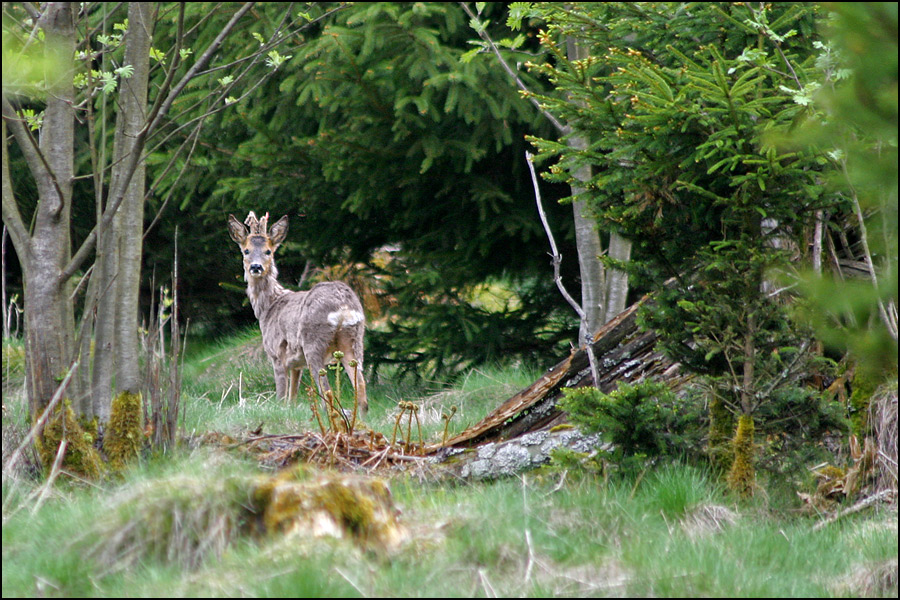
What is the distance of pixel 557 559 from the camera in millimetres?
3559

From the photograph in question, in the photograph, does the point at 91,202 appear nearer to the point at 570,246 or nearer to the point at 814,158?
the point at 570,246

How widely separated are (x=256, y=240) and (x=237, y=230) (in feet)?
0.71

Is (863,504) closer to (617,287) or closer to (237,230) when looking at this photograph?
(617,287)

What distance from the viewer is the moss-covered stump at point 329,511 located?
3.42 meters

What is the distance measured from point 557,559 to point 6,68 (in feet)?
8.85

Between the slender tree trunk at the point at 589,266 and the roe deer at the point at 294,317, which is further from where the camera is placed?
the roe deer at the point at 294,317

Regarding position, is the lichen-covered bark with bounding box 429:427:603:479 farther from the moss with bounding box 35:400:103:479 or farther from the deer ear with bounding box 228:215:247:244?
the deer ear with bounding box 228:215:247:244

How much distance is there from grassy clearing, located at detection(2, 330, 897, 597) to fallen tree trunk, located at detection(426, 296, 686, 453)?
1.30 meters

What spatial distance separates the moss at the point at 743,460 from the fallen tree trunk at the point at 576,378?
1365 mm

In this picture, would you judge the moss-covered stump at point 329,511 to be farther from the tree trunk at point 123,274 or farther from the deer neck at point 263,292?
the deer neck at point 263,292

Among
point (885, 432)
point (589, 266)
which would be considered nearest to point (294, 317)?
point (589, 266)

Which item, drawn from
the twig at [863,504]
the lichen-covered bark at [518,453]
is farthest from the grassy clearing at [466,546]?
the lichen-covered bark at [518,453]

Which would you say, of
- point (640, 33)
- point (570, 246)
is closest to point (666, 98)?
point (640, 33)

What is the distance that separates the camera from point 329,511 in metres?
3.46
